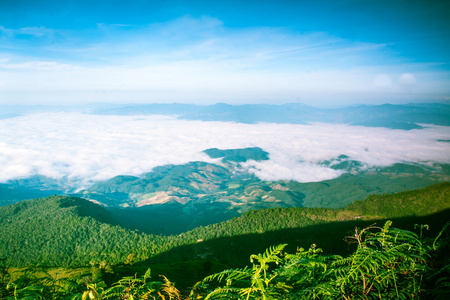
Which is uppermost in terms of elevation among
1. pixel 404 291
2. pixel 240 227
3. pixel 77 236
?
pixel 404 291

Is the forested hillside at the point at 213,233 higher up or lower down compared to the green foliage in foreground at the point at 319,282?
lower down

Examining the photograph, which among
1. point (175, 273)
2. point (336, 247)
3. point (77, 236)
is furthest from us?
point (77, 236)

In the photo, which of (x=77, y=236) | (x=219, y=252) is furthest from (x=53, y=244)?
(x=219, y=252)

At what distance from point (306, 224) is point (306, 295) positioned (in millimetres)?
133426

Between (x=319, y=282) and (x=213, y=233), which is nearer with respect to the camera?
(x=319, y=282)

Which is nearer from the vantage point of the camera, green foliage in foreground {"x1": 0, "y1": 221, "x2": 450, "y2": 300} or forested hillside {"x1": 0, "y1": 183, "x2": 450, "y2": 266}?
green foliage in foreground {"x1": 0, "y1": 221, "x2": 450, "y2": 300}

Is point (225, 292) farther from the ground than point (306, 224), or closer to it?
farther from the ground

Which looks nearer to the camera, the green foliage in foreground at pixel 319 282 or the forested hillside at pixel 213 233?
the green foliage in foreground at pixel 319 282

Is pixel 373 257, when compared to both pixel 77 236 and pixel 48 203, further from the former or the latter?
pixel 48 203

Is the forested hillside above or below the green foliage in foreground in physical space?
below

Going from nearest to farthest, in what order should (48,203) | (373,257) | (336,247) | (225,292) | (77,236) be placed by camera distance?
1. (225,292)
2. (373,257)
3. (336,247)
4. (77,236)
5. (48,203)

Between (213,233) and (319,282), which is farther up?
(319,282)

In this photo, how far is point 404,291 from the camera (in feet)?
11.0

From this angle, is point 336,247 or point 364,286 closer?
point 364,286
